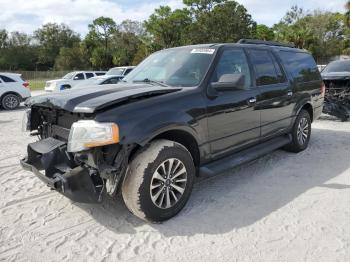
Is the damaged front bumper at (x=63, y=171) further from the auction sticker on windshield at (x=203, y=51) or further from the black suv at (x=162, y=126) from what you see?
the auction sticker on windshield at (x=203, y=51)

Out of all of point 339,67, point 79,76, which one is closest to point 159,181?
point 339,67

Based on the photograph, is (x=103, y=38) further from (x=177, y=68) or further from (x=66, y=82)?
(x=177, y=68)

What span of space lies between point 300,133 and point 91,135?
4.25m

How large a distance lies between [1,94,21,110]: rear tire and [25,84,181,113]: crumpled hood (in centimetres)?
1122

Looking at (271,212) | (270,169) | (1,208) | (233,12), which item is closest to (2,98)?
(1,208)

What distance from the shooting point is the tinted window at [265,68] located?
5.09 m

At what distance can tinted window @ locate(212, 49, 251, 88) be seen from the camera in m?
4.41

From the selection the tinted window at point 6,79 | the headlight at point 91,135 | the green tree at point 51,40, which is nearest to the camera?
the headlight at point 91,135

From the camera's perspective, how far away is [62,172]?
11.9 ft

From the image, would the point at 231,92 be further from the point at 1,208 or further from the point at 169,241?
the point at 1,208

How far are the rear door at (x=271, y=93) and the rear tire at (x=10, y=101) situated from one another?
11916 millimetres

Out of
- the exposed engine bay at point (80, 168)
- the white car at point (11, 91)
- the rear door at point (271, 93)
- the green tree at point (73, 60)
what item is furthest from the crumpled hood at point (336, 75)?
the green tree at point (73, 60)

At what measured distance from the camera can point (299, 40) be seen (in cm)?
4719

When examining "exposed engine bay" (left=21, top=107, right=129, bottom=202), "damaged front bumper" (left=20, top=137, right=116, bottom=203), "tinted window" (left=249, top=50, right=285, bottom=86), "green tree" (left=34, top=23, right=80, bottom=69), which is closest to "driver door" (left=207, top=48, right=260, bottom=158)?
"tinted window" (left=249, top=50, right=285, bottom=86)
